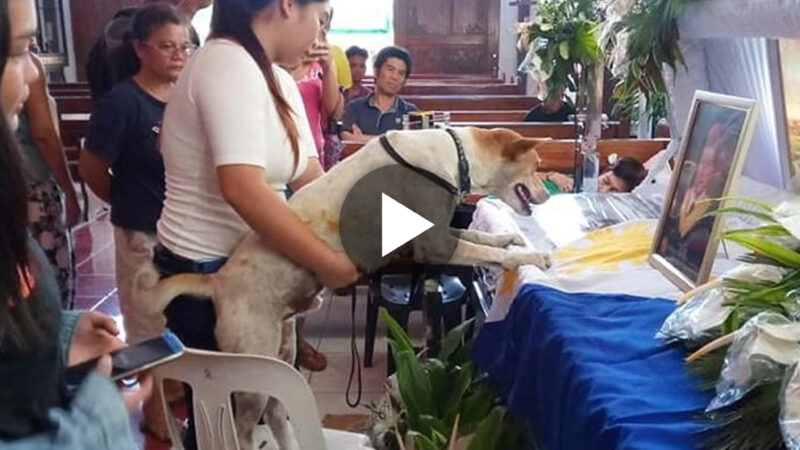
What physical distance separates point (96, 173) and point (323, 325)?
159cm

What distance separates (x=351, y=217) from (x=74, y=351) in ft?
2.24

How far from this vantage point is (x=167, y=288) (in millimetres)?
1445

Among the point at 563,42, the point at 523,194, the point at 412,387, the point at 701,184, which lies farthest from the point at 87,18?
the point at 701,184

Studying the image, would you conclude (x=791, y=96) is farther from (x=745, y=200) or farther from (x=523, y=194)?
(x=745, y=200)

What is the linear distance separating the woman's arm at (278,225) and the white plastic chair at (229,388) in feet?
0.78

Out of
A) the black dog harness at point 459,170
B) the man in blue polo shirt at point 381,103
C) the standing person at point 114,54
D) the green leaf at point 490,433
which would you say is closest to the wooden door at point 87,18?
the man in blue polo shirt at point 381,103

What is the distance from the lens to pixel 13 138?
2.29ft

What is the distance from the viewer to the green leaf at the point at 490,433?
1.68 meters

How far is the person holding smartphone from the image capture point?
2.28 ft

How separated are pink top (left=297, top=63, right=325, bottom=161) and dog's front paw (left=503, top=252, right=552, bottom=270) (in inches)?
71.5

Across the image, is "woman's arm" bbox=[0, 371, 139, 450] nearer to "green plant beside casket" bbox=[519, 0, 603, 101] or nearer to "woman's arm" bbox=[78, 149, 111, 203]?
"woman's arm" bbox=[78, 149, 111, 203]

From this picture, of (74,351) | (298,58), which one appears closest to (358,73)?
(298,58)

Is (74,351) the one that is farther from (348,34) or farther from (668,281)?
(348,34)

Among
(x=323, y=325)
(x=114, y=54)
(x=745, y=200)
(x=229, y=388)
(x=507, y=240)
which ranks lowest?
(x=323, y=325)
